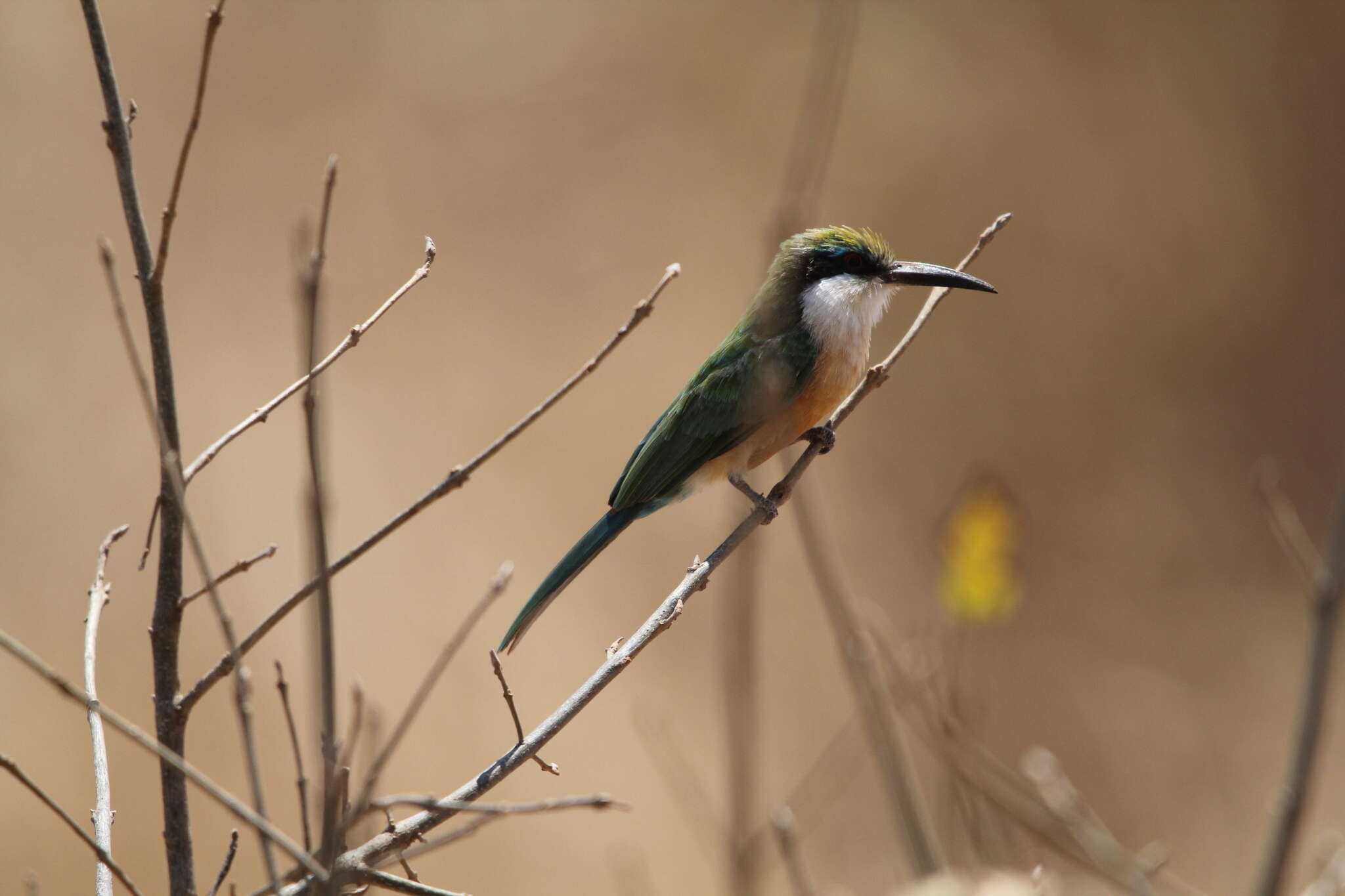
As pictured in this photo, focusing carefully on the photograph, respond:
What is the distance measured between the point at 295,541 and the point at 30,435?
62.7 inches

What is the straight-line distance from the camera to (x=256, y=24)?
852 centimetres

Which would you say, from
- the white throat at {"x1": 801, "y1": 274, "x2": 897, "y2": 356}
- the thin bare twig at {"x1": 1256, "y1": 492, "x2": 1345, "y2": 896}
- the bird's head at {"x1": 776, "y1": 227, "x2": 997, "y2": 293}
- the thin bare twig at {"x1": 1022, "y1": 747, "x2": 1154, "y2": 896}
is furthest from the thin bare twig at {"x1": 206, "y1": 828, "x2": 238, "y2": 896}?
the bird's head at {"x1": 776, "y1": 227, "x2": 997, "y2": 293}

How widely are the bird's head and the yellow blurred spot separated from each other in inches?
50.4

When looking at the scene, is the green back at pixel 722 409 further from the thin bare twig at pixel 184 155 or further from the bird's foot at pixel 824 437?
the thin bare twig at pixel 184 155

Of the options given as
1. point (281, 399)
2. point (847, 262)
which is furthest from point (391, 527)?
point (847, 262)

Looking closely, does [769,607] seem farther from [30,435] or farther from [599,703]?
A: [30,435]

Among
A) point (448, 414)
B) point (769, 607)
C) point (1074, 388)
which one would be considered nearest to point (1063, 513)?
point (1074, 388)

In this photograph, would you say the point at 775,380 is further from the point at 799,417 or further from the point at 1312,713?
the point at 1312,713

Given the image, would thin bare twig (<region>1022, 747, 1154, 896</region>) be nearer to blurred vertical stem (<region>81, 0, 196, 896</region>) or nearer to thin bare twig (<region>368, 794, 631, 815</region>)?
thin bare twig (<region>368, 794, 631, 815</region>)

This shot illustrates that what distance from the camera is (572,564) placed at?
3.51 metres

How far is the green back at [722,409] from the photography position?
377 centimetres

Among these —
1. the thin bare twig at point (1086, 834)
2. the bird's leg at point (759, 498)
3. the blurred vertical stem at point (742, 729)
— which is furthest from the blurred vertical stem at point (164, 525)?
the thin bare twig at point (1086, 834)

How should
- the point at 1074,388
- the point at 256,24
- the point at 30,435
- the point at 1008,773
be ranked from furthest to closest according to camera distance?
the point at 1074,388
the point at 256,24
the point at 30,435
the point at 1008,773

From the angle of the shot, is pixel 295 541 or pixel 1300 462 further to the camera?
pixel 1300 462
